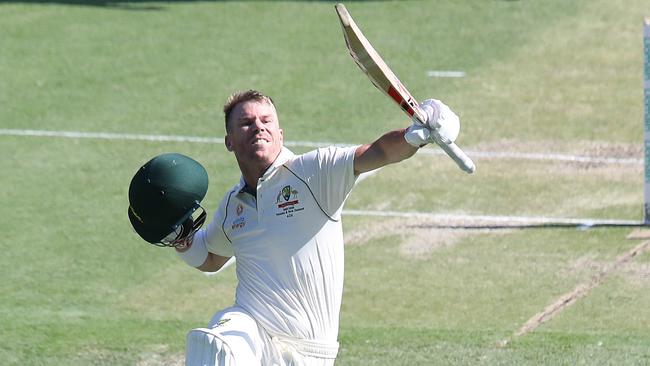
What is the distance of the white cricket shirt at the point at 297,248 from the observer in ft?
24.2

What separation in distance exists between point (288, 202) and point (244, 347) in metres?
0.84

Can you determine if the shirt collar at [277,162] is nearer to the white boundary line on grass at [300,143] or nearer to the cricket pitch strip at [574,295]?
the cricket pitch strip at [574,295]

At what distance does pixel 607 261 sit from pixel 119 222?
492 cm

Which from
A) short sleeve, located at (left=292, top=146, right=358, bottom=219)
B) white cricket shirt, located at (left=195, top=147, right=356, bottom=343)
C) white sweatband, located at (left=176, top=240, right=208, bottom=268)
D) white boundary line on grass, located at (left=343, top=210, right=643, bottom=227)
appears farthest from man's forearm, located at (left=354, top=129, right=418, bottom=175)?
white boundary line on grass, located at (left=343, top=210, right=643, bottom=227)

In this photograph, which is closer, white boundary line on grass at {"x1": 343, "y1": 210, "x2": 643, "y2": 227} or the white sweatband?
the white sweatband

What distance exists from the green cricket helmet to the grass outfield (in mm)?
2702

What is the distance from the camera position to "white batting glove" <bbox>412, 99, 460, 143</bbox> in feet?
22.0

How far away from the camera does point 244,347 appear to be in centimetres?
720

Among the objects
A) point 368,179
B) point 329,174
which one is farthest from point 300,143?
point 329,174

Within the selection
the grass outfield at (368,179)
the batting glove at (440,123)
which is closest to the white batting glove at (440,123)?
the batting glove at (440,123)

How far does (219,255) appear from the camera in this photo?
26.7 feet

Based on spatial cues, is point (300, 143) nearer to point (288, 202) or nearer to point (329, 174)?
point (288, 202)

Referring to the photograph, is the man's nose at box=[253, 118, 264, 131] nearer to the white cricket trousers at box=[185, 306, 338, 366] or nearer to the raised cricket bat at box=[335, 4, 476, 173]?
the raised cricket bat at box=[335, 4, 476, 173]

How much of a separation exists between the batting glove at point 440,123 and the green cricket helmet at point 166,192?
4.96 ft
